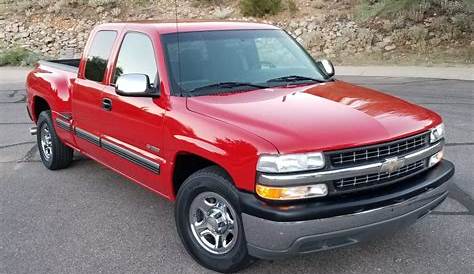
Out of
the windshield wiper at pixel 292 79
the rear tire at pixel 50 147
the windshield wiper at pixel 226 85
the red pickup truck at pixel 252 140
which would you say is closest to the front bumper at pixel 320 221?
the red pickup truck at pixel 252 140

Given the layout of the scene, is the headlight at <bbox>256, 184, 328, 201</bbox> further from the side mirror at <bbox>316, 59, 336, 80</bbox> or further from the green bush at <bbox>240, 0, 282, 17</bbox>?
the green bush at <bbox>240, 0, 282, 17</bbox>

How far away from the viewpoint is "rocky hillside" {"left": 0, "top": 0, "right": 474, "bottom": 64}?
1638cm

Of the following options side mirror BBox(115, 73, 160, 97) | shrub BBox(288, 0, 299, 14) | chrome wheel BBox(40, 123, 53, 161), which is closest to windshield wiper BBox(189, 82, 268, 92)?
side mirror BBox(115, 73, 160, 97)

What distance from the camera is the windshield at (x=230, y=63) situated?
4.17 meters

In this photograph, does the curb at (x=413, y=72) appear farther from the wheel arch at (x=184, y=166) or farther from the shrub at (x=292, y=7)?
the wheel arch at (x=184, y=166)

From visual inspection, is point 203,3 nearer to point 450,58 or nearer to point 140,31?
point 450,58

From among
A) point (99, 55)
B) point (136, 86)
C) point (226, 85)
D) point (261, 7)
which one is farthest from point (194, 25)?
point (261, 7)

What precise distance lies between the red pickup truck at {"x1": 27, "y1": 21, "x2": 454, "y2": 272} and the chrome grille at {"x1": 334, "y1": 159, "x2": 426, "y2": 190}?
11 millimetres

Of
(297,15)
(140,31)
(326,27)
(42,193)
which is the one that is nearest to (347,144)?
(140,31)

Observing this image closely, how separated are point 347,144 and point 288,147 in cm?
38

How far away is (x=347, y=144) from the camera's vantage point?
3.22 metres

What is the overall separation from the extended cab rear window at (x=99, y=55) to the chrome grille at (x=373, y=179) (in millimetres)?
2734

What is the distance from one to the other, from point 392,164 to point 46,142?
4533 millimetres

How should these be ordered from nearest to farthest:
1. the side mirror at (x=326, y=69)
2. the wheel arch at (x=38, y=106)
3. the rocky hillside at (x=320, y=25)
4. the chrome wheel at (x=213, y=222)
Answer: the chrome wheel at (x=213, y=222), the side mirror at (x=326, y=69), the wheel arch at (x=38, y=106), the rocky hillside at (x=320, y=25)
